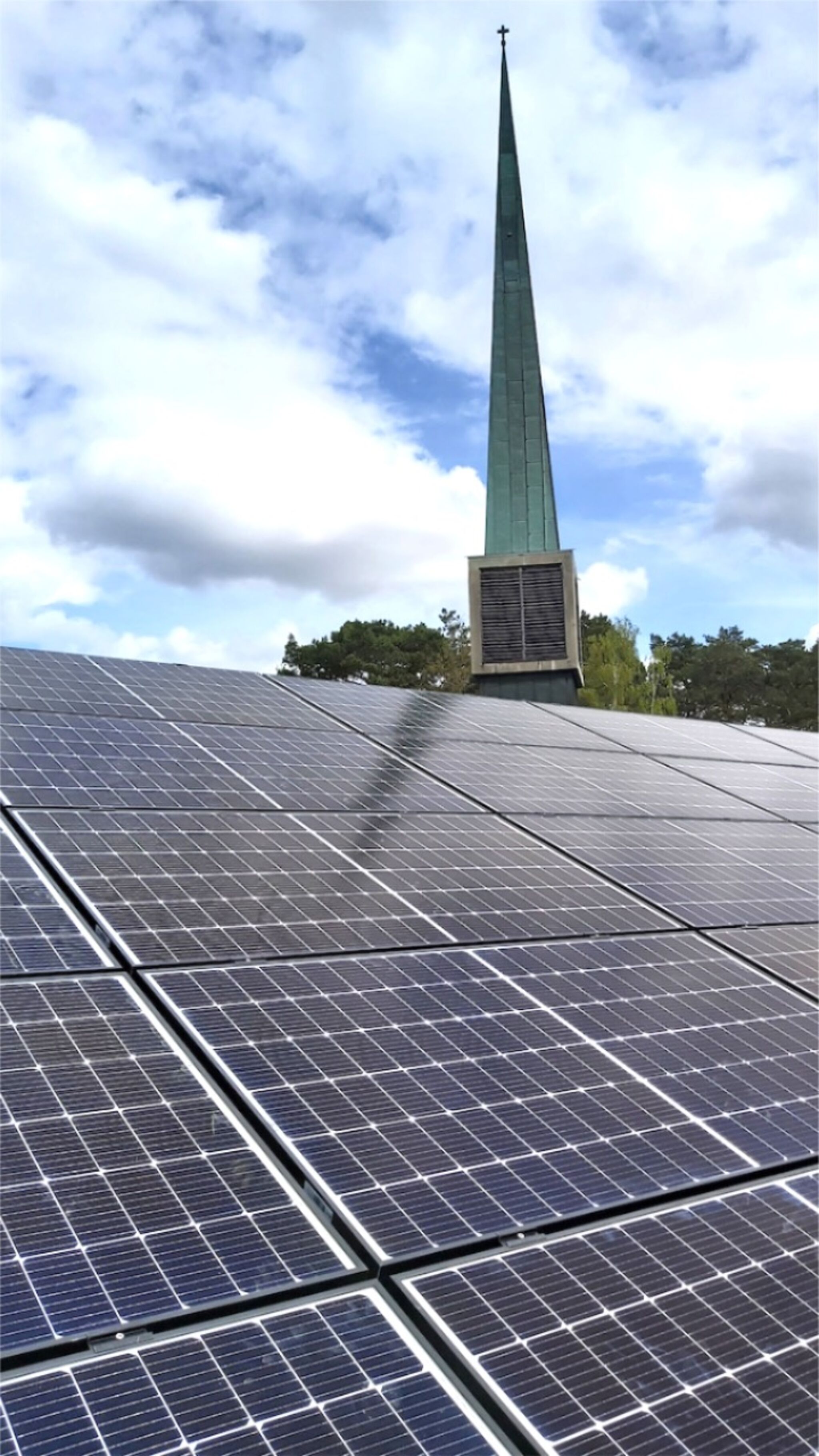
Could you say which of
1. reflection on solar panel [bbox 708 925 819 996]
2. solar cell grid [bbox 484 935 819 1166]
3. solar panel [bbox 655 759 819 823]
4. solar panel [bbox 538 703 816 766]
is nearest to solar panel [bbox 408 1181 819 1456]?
solar cell grid [bbox 484 935 819 1166]

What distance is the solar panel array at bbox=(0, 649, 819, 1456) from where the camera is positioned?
13.3ft

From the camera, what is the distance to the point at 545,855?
34.0 ft

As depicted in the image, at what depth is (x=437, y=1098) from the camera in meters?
5.86

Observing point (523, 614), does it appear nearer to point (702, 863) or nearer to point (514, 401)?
point (514, 401)

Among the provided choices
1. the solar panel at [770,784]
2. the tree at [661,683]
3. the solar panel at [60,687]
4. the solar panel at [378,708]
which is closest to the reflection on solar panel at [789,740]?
the solar panel at [770,784]

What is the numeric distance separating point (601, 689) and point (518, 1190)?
188ft

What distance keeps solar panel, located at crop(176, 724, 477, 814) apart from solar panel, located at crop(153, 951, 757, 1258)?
3.58 meters

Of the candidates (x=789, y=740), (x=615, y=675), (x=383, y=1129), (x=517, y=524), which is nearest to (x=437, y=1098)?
(x=383, y=1129)

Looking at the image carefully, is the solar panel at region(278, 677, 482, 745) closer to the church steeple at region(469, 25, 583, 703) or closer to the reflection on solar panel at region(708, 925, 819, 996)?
the reflection on solar panel at region(708, 925, 819, 996)

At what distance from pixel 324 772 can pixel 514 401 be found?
85.1 ft

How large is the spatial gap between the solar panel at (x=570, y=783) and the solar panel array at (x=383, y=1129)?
4.77 feet

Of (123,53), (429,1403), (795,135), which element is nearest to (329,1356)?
(429,1403)

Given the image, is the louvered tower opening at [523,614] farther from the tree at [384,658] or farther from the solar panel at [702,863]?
the tree at [384,658]

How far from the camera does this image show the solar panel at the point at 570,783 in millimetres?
12391
